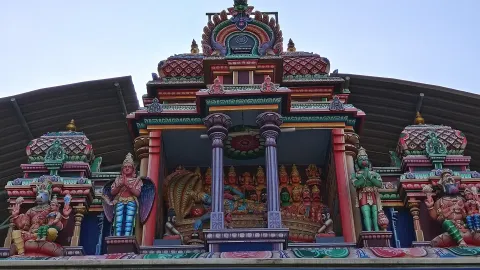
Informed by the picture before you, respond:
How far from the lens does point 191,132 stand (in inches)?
615

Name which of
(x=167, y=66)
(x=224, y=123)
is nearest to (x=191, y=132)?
(x=224, y=123)

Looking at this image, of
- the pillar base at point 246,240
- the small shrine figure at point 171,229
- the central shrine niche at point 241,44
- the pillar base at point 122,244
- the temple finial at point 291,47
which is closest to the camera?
the pillar base at point 122,244

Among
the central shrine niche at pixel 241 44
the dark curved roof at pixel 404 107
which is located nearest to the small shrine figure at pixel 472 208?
the central shrine niche at pixel 241 44

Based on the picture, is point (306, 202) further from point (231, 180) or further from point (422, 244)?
point (422, 244)

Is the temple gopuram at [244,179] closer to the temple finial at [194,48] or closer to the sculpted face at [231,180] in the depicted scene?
the sculpted face at [231,180]

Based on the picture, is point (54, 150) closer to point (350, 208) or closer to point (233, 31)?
point (233, 31)

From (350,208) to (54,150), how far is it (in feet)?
22.1

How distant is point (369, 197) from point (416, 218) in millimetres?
1429

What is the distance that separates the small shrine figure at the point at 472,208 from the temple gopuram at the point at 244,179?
3 cm

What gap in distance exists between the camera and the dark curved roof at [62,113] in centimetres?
2119

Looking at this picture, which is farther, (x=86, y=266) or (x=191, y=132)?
(x=191, y=132)

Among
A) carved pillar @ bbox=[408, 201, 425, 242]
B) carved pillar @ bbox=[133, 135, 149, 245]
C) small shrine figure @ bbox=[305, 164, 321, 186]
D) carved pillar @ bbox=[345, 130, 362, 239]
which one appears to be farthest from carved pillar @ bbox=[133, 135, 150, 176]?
carved pillar @ bbox=[408, 201, 425, 242]

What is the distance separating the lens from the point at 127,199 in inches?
527

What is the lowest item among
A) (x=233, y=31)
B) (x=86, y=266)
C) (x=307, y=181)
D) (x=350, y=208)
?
(x=86, y=266)
